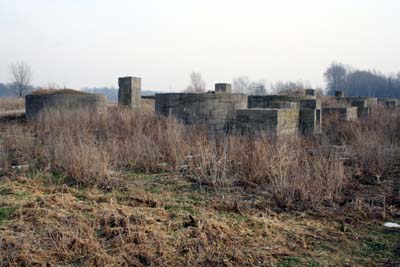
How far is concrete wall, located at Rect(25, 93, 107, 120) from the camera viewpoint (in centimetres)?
1269

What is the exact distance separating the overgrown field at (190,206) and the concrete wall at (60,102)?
5.71 meters

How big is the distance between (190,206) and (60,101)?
32.2 feet

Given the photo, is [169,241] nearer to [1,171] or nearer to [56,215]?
[56,215]

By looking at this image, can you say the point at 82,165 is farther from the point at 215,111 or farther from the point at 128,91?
the point at 128,91

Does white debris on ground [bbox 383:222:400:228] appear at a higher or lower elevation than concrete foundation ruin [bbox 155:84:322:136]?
lower

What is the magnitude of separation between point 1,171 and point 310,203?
4311mm

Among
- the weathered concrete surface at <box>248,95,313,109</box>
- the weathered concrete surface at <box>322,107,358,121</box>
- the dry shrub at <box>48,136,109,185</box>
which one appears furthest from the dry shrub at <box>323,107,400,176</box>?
the dry shrub at <box>48,136,109,185</box>

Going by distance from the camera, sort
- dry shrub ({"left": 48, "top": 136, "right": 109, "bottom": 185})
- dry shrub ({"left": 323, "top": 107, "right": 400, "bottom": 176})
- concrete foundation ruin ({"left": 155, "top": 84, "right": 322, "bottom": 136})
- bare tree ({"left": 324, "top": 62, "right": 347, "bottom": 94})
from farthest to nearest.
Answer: bare tree ({"left": 324, "top": 62, "right": 347, "bottom": 94}), concrete foundation ruin ({"left": 155, "top": 84, "right": 322, "bottom": 136}), dry shrub ({"left": 323, "top": 107, "right": 400, "bottom": 176}), dry shrub ({"left": 48, "top": 136, "right": 109, "bottom": 185})

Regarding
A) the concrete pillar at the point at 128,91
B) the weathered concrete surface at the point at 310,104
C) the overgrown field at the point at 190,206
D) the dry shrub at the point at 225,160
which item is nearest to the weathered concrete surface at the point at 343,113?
the weathered concrete surface at the point at 310,104

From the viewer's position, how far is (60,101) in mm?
12766

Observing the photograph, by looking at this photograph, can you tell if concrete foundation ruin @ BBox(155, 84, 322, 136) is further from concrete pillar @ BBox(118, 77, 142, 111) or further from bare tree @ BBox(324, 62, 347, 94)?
bare tree @ BBox(324, 62, 347, 94)

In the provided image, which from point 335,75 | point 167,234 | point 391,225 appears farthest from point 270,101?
point 335,75

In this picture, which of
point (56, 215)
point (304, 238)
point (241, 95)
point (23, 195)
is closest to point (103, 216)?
point (56, 215)

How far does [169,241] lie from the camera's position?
126 inches
